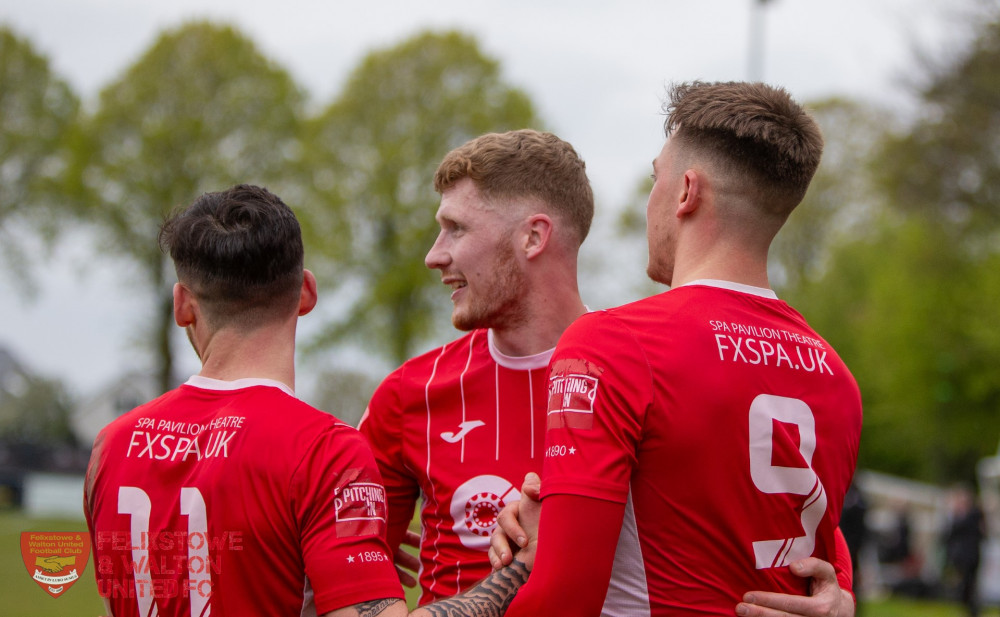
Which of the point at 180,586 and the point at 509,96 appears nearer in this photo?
the point at 180,586

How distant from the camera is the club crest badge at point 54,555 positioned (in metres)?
2.71

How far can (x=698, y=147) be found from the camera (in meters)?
2.69

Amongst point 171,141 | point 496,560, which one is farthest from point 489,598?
point 171,141

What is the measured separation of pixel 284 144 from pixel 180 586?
3020 centimetres

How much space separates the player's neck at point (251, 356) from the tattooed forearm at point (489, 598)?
778mm

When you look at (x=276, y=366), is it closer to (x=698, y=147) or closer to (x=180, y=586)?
(x=180, y=586)

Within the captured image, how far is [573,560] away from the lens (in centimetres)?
225

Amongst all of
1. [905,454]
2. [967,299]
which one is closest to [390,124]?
[967,299]

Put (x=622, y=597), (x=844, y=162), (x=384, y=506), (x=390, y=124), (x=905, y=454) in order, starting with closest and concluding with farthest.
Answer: (x=622, y=597) < (x=384, y=506) < (x=390, y=124) < (x=844, y=162) < (x=905, y=454)

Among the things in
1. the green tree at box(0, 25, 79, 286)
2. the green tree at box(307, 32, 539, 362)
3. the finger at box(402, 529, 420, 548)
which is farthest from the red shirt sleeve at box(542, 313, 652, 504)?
the green tree at box(0, 25, 79, 286)

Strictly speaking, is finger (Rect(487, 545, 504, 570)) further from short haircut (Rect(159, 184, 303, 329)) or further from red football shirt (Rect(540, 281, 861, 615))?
short haircut (Rect(159, 184, 303, 329))

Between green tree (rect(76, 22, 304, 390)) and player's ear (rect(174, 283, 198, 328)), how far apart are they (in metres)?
28.3

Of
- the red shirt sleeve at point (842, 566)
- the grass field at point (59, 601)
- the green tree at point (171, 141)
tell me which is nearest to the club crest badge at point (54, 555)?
the red shirt sleeve at point (842, 566)

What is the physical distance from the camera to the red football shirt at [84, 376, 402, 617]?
2.47 meters
